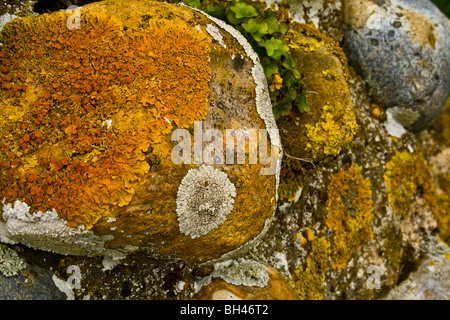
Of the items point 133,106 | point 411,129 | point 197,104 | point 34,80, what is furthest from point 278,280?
point 411,129

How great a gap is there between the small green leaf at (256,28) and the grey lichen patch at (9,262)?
1.85 meters

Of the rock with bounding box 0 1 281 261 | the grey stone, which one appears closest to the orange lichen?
the rock with bounding box 0 1 281 261

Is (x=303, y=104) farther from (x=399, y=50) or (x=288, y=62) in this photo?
(x=399, y=50)

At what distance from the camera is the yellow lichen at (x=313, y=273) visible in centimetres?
289

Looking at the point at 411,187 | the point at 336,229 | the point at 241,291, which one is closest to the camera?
the point at 241,291

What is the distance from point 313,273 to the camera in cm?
298

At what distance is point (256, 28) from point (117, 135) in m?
1.20

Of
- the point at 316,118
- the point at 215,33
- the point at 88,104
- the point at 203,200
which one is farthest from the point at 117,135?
the point at 316,118

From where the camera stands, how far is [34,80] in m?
1.80

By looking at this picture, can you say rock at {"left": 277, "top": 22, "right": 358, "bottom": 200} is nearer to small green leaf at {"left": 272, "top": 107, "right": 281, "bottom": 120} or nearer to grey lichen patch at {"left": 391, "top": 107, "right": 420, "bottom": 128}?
small green leaf at {"left": 272, "top": 107, "right": 281, "bottom": 120}

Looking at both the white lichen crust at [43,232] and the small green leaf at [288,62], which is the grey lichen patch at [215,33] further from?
the white lichen crust at [43,232]

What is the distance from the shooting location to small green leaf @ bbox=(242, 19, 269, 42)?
2324 mm

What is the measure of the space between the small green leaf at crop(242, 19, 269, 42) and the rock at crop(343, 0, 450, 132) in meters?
1.42

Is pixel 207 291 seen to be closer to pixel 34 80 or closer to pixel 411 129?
pixel 34 80
